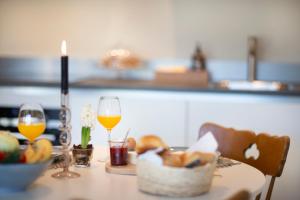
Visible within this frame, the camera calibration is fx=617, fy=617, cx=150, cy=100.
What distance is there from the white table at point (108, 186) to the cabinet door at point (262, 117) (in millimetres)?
1434

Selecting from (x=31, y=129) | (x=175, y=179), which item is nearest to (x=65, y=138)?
(x=31, y=129)

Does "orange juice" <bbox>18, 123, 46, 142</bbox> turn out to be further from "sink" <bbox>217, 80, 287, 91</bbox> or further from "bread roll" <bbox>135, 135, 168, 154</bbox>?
"sink" <bbox>217, 80, 287, 91</bbox>

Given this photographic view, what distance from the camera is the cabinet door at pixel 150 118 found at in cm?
359

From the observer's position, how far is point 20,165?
5.47 ft

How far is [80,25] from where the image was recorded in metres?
4.40

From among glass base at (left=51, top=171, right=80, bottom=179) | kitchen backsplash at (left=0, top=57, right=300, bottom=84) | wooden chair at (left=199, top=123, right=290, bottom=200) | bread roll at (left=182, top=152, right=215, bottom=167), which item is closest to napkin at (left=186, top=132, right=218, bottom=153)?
bread roll at (left=182, top=152, right=215, bottom=167)

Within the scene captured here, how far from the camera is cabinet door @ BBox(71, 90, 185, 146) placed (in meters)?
3.59

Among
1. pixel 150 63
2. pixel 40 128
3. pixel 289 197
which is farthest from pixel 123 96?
pixel 40 128

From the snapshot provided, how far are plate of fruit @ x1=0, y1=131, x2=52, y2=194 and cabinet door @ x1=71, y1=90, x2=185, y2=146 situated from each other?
72.8 inches

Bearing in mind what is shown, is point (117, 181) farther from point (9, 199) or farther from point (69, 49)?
point (69, 49)

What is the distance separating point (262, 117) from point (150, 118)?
647 millimetres

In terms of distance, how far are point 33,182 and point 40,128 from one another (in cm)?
36

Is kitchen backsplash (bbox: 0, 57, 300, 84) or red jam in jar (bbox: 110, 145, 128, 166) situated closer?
red jam in jar (bbox: 110, 145, 128, 166)

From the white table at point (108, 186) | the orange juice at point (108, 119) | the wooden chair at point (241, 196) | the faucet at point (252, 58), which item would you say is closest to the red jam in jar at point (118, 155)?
the white table at point (108, 186)
